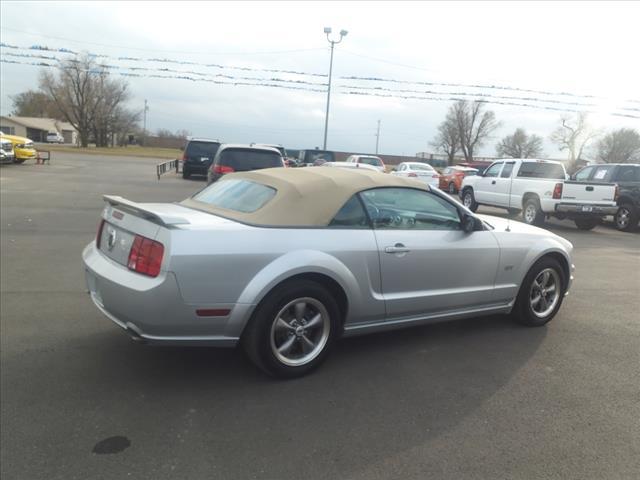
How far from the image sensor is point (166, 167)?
3169 cm

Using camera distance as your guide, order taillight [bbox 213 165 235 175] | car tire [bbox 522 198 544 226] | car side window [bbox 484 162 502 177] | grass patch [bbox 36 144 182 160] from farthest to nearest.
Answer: grass patch [bbox 36 144 182 160] < car side window [bbox 484 162 502 177] < car tire [bbox 522 198 544 226] < taillight [bbox 213 165 235 175]

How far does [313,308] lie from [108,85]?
87.6 meters

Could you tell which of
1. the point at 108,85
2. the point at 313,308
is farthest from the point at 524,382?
the point at 108,85

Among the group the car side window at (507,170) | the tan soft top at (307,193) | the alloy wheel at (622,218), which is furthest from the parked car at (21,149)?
the alloy wheel at (622,218)

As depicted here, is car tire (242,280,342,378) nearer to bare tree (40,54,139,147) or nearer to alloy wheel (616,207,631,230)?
alloy wheel (616,207,631,230)

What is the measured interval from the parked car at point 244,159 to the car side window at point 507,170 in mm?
6889

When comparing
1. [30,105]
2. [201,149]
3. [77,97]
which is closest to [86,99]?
[77,97]

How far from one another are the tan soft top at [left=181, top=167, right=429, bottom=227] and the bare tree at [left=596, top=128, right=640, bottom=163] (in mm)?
49997

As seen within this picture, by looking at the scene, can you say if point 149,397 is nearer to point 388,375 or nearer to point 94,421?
point 94,421

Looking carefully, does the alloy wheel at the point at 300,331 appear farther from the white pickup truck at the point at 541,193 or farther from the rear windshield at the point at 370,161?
the rear windshield at the point at 370,161

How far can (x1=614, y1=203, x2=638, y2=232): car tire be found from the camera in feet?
46.3

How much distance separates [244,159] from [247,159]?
73 millimetres

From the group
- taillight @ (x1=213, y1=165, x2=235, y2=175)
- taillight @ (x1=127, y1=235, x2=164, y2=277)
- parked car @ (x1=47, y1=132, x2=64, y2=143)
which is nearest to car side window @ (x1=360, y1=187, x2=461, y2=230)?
taillight @ (x1=127, y1=235, x2=164, y2=277)

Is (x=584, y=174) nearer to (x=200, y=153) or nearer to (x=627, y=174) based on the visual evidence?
(x=627, y=174)
